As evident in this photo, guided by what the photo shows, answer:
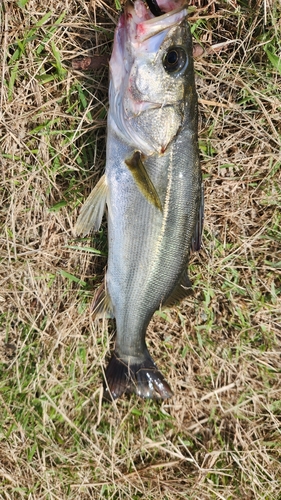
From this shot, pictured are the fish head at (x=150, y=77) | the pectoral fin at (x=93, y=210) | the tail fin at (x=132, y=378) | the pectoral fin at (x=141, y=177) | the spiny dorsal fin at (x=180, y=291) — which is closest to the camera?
the fish head at (x=150, y=77)

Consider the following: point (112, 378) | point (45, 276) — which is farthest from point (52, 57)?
point (112, 378)

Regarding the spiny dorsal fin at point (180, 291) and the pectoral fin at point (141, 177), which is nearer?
the pectoral fin at point (141, 177)

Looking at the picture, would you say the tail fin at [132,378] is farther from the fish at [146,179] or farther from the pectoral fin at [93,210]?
the pectoral fin at [93,210]

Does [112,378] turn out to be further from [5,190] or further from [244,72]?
[244,72]

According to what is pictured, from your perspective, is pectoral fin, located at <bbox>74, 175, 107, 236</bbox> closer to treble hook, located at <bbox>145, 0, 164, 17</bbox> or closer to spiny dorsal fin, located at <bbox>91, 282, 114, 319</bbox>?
spiny dorsal fin, located at <bbox>91, 282, 114, 319</bbox>

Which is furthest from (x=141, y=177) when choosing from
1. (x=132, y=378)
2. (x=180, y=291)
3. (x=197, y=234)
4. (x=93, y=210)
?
(x=132, y=378)

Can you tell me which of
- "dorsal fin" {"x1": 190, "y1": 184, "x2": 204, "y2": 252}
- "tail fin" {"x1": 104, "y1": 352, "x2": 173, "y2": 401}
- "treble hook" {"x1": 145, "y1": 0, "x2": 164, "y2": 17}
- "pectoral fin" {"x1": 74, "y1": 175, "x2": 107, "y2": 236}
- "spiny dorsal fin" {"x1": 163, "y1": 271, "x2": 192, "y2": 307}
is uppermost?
"treble hook" {"x1": 145, "y1": 0, "x2": 164, "y2": 17}

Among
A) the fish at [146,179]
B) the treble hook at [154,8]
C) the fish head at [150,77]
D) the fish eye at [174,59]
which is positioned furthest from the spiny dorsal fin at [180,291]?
the treble hook at [154,8]

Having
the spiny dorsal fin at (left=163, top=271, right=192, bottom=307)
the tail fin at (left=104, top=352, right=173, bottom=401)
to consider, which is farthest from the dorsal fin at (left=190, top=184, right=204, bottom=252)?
the tail fin at (left=104, top=352, right=173, bottom=401)
